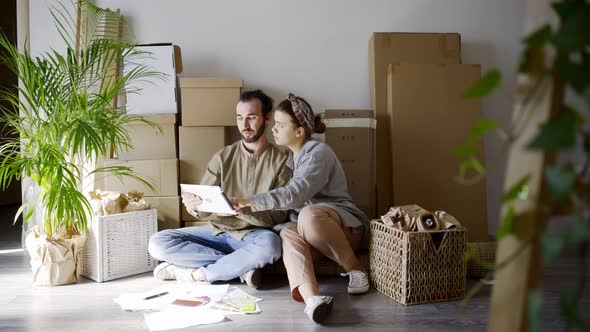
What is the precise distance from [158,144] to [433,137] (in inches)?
64.6

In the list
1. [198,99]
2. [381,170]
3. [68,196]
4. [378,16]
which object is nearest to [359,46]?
[378,16]

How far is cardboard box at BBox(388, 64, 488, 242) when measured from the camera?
10.1 ft

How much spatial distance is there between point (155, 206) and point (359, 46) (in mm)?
1641

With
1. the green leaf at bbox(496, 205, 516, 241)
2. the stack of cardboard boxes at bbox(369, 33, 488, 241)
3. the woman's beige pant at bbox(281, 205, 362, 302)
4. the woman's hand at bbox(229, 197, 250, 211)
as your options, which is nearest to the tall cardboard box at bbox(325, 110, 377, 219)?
the stack of cardboard boxes at bbox(369, 33, 488, 241)

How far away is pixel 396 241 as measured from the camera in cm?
219

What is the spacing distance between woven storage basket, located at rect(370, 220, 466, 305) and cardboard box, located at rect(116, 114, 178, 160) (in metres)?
1.43

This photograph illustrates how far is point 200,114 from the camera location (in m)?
3.04

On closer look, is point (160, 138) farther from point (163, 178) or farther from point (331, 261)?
point (331, 261)

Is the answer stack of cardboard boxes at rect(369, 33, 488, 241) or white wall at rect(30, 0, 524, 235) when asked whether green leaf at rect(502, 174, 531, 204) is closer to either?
stack of cardboard boxes at rect(369, 33, 488, 241)

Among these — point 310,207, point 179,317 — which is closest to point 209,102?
point 310,207

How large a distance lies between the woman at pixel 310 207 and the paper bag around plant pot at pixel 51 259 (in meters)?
0.88

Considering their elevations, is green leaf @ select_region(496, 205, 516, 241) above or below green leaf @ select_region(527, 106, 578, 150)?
below

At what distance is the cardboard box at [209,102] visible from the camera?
3033 millimetres

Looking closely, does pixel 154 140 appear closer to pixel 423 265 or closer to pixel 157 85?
pixel 157 85
